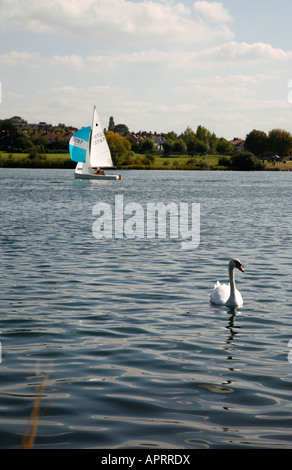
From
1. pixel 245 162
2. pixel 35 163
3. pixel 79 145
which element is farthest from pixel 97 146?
pixel 245 162

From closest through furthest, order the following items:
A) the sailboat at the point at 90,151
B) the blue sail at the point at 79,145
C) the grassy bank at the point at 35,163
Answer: the blue sail at the point at 79,145, the sailboat at the point at 90,151, the grassy bank at the point at 35,163

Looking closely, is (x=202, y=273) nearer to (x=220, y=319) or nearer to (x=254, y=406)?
(x=220, y=319)

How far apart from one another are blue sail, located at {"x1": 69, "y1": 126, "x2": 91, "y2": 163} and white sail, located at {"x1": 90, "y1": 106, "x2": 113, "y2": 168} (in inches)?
40.7

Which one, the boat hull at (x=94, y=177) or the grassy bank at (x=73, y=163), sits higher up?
the grassy bank at (x=73, y=163)

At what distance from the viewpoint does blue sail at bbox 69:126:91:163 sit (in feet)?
293

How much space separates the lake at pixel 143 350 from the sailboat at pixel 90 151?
68.2 metres

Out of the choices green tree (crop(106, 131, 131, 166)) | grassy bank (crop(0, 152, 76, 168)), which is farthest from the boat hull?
green tree (crop(106, 131, 131, 166))

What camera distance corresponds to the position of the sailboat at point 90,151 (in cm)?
8944

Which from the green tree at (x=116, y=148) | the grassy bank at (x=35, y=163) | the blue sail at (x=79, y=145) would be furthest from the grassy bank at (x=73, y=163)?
the blue sail at (x=79, y=145)

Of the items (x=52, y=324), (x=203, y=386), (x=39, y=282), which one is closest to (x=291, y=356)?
(x=203, y=386)

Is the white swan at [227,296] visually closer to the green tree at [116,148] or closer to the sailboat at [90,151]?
the sailboat at [90,151]

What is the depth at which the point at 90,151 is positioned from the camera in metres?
90.9

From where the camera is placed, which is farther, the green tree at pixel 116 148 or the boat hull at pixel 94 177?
the green tree at pixel 116 148

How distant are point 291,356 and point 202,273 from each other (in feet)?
26.2
